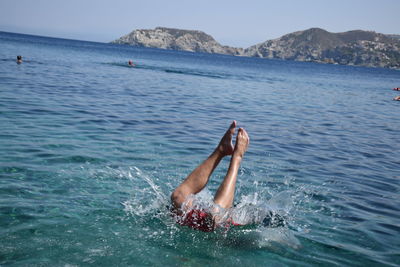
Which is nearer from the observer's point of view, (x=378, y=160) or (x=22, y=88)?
(x=378, y=160)

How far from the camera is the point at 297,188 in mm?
7945

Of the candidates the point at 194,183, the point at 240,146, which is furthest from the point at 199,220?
the point at 240,146

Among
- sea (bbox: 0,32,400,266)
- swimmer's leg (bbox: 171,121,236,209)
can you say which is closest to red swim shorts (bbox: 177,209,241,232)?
sea (bbox: 0,32,400,266)

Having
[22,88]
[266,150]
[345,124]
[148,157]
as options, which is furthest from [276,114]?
[22,88]

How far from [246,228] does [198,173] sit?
121cm

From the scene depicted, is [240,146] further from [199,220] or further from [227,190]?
[199,220]

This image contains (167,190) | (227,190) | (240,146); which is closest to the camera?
(227,190)

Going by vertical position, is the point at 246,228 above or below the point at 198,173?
below

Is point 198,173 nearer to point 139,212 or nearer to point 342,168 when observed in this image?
point 139,212

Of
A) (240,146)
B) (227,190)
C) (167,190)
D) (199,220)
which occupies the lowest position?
(167,190)

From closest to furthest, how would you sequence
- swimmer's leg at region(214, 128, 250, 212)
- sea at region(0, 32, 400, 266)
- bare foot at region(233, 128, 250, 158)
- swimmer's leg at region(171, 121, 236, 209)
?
1. sea at region(0, 32, 400, 266)
2. swimmer's leg at region(214, 128, 250, 212)
3. swimmer's leg at region(171, 121, 236, 209)
4. bare foot at region(233, 128, 250, 158)

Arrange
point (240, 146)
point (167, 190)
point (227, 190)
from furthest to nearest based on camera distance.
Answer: point (167, 190) → point (240, 146) → point (227, 190)

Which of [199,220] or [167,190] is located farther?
[167,190]

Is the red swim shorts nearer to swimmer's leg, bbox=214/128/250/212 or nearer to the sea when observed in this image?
the sea
